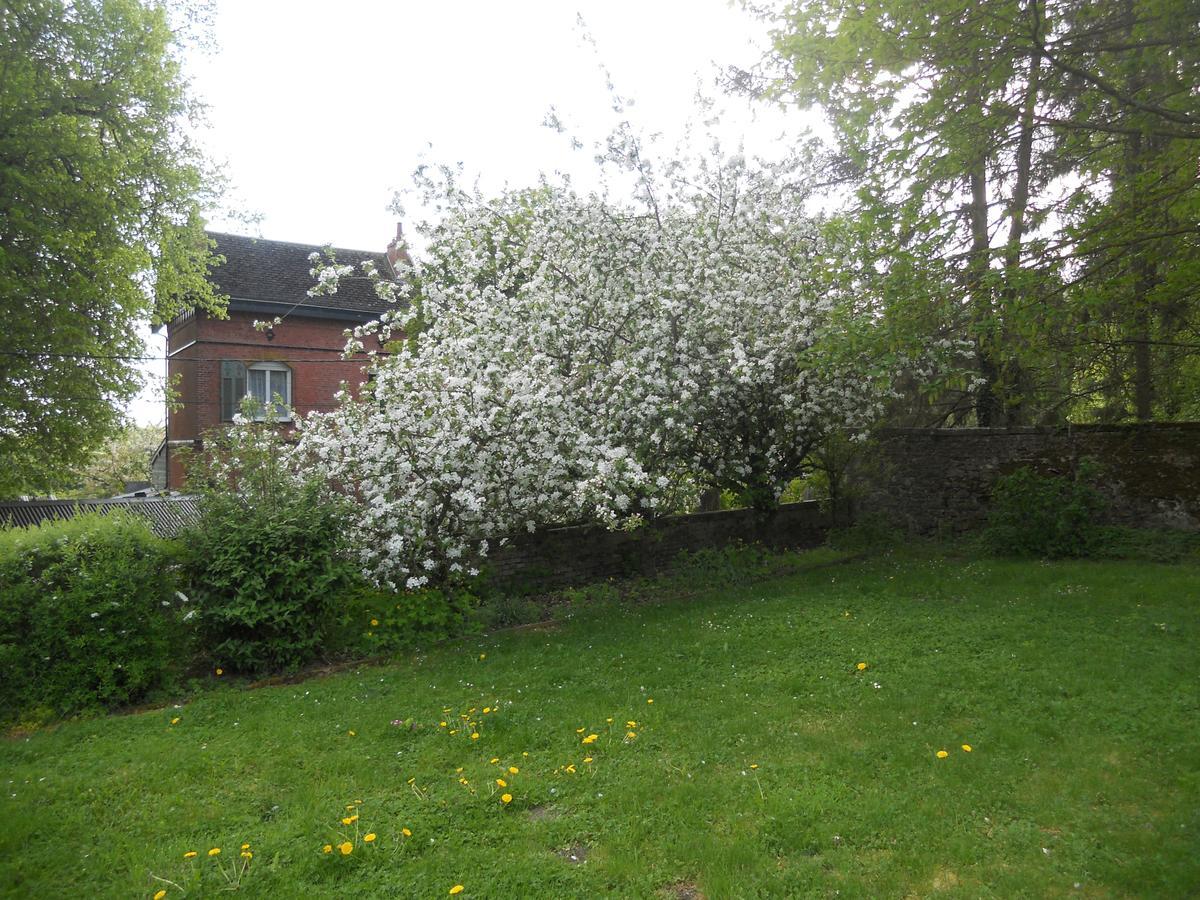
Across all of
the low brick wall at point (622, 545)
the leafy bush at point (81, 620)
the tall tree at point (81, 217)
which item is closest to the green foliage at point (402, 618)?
the low brick wall at point (622, 545)

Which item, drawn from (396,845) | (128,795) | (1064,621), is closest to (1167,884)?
(396,845)

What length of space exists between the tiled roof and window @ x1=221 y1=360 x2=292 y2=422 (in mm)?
1680

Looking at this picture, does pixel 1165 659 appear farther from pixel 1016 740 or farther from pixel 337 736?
pixel 337 736

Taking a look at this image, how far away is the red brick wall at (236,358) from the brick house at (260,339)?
25mm

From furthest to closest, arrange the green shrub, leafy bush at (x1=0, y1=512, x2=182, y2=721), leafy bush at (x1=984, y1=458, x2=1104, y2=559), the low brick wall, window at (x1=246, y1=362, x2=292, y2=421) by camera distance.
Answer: window at (x1=246, y1=362, x2=292, y2=421), leafy bush at (x1=984, y1=458, x2=1104, y2=559), the low brick wall, the green shrub, leafy bush at (x1=0, y1=512, x2=182, y2=721)

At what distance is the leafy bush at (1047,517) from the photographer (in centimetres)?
1089

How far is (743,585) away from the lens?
10570mm

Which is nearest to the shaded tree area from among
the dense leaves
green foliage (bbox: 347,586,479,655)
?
the dense leaves

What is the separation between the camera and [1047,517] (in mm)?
11016

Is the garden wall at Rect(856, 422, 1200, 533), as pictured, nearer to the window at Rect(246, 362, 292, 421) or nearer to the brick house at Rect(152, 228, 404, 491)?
the brick house at Rect(152, 228, 404, 491)

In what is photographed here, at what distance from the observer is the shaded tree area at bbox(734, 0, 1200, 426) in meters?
6.62

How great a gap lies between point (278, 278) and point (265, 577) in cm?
1673

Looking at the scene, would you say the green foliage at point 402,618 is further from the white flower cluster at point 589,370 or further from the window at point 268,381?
the window at point 268,381

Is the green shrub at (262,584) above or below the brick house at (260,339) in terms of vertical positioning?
below
